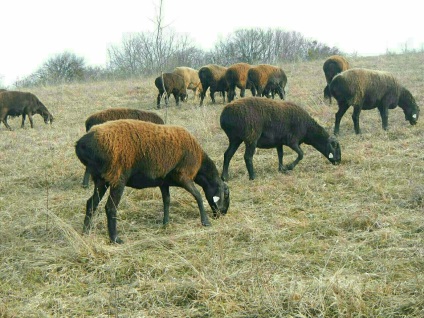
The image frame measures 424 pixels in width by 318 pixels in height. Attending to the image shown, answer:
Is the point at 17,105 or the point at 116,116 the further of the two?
the point at 17,105

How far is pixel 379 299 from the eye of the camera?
452cm

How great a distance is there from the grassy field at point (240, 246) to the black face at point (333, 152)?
0.56ft

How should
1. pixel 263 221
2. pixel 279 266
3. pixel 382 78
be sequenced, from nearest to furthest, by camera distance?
pixel 279 266
pixel 263 221
pixel 382 78

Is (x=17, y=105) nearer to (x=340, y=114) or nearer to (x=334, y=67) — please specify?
(x=340, y=114)

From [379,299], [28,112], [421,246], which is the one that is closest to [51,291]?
[379,299]

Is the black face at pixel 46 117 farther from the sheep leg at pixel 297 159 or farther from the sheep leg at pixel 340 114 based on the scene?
the sheep leg at pixel 297 159

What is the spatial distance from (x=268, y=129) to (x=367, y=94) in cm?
469

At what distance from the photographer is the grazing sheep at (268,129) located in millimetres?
10109

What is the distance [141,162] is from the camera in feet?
22.6

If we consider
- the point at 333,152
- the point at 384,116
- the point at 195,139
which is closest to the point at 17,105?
the point at 333,152

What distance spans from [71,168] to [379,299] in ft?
28.0

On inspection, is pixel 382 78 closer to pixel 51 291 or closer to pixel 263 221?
pixel 263 221

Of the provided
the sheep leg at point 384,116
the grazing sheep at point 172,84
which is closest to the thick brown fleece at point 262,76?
the grazing sheep at point 172,84

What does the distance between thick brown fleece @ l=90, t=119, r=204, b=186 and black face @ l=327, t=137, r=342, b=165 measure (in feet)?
13.3
